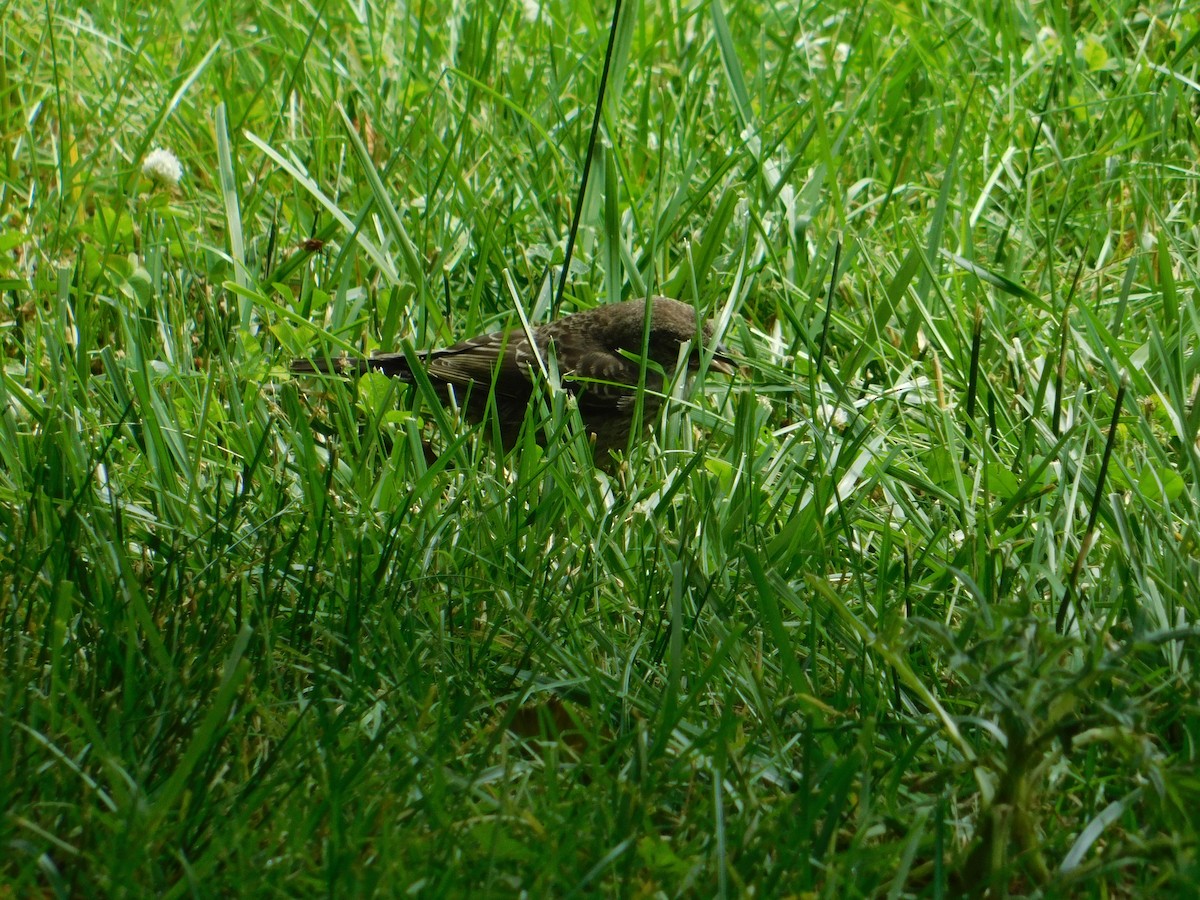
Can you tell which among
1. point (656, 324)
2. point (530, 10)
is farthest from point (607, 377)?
point (530, 10)

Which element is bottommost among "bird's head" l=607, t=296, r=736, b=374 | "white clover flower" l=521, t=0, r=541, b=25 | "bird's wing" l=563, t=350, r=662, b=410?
"bird's wing" l=563, t=350, r=662, b=410

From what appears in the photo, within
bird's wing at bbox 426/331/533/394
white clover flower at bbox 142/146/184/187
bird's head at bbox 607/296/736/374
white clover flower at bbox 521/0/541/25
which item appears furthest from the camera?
white clover flower at bbox 521/0/541/25

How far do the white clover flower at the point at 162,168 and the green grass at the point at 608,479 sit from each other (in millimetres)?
105

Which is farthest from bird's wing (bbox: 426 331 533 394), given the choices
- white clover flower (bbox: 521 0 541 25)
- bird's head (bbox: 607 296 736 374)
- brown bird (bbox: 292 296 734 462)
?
white clover flower (bbox: 521 0 541 25)

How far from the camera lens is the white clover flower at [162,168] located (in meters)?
4.95

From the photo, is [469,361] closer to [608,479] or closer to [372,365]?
[372,365]

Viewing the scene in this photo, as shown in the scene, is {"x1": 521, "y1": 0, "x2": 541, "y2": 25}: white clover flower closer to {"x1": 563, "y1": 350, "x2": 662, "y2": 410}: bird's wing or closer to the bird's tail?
{"x1": 563, "y1": 350, "x2": 662, "y2": 410}: bird's wing

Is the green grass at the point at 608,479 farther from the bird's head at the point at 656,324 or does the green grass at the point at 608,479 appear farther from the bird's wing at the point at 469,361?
the bird's head at the point at 656,324

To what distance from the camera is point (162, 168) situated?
16.2ft

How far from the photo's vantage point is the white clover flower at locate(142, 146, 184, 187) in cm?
495

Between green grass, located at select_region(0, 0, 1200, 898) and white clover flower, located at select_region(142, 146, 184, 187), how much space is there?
0.11 metres

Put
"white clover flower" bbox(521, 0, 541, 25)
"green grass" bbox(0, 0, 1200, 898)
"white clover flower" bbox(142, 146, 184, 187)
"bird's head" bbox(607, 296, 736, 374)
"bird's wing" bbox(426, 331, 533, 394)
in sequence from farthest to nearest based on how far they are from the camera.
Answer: "white clover flower" bbox(521, 0, 541, 25), "white clover flower" bbox(142, 146, 184, 187), "bird's head" bbox(607, 296, 736, 374), "bird's wing" bbox(426, 331, 533, 394), "green grass" bbox(0, 0, 1200, 898)

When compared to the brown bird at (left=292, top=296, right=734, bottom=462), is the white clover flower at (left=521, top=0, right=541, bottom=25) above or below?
above

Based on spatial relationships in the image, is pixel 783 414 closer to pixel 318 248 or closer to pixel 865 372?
pixel 865 372
